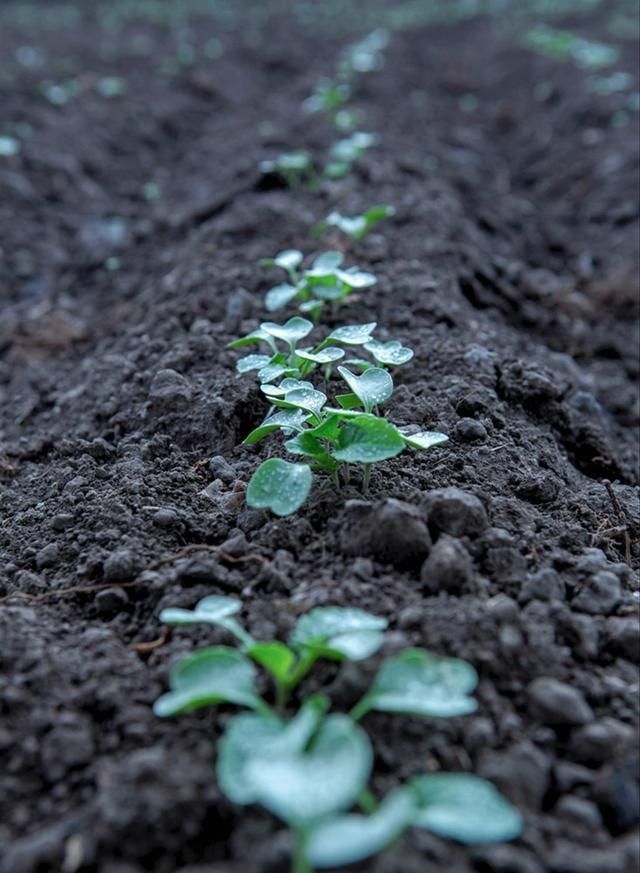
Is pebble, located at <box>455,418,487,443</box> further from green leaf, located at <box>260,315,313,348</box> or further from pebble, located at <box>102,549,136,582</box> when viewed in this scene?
pebble, located at <box>102,549,136,582</box>

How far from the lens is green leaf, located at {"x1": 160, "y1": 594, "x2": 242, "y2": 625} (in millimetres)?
1354

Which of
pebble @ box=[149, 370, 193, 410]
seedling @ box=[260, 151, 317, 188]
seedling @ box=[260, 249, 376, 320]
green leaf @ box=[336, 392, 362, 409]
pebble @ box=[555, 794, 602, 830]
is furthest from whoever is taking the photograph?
seedling @ box=[260, 151, 317, 188]

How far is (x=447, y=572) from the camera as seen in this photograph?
1520mm

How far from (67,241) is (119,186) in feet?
2.82

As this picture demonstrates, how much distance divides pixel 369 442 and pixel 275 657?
511 mm

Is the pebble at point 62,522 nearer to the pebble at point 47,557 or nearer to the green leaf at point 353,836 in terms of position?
the pebble at point 47,557

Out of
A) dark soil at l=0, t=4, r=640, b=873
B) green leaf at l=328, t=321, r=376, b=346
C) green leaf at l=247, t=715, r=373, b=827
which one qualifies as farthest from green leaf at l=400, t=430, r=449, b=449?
green leaf at l=247, t=715, r=373, b=827

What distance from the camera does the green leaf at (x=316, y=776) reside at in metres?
0.98

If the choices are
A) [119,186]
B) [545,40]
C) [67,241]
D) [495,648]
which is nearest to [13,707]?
[495,648]

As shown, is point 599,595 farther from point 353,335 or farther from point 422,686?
point 353,335

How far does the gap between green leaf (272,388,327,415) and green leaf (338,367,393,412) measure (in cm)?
6

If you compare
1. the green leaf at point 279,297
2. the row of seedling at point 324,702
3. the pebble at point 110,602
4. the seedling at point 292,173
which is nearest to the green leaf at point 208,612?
Answer: the row of seedling at point 324,702

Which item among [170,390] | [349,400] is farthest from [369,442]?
[170,390]

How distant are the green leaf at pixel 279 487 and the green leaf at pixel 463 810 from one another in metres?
0.59
